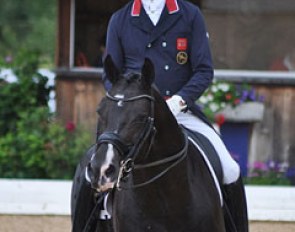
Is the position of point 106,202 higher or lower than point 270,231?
higher

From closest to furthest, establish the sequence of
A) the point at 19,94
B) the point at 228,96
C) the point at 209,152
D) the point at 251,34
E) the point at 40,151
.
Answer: the point at 209,152, the point at 40,151, the point at 228,96, the point at 19,94, the point at 251,34

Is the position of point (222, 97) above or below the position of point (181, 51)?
below

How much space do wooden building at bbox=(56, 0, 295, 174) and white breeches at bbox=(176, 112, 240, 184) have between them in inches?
201

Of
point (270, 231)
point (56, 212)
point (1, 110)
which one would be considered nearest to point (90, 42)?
point (1, 110)

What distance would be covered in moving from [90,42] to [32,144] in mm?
1572

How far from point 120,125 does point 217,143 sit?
3.91 feet

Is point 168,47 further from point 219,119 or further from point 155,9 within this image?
point 219,119

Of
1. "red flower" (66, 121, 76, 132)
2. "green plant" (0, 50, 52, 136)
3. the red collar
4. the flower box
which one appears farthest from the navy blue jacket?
"green plant" (0, 50, 52, 136)

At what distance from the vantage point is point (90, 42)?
1071 cm

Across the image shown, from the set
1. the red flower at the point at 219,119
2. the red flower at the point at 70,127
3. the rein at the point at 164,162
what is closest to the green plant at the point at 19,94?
the red flower at the point at 70,127

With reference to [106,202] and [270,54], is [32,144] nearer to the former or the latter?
[270,54]

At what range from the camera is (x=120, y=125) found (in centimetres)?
417

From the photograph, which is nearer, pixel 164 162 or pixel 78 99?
pixel 164 162

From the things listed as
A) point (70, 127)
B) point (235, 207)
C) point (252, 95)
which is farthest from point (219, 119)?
point (235, 207)
